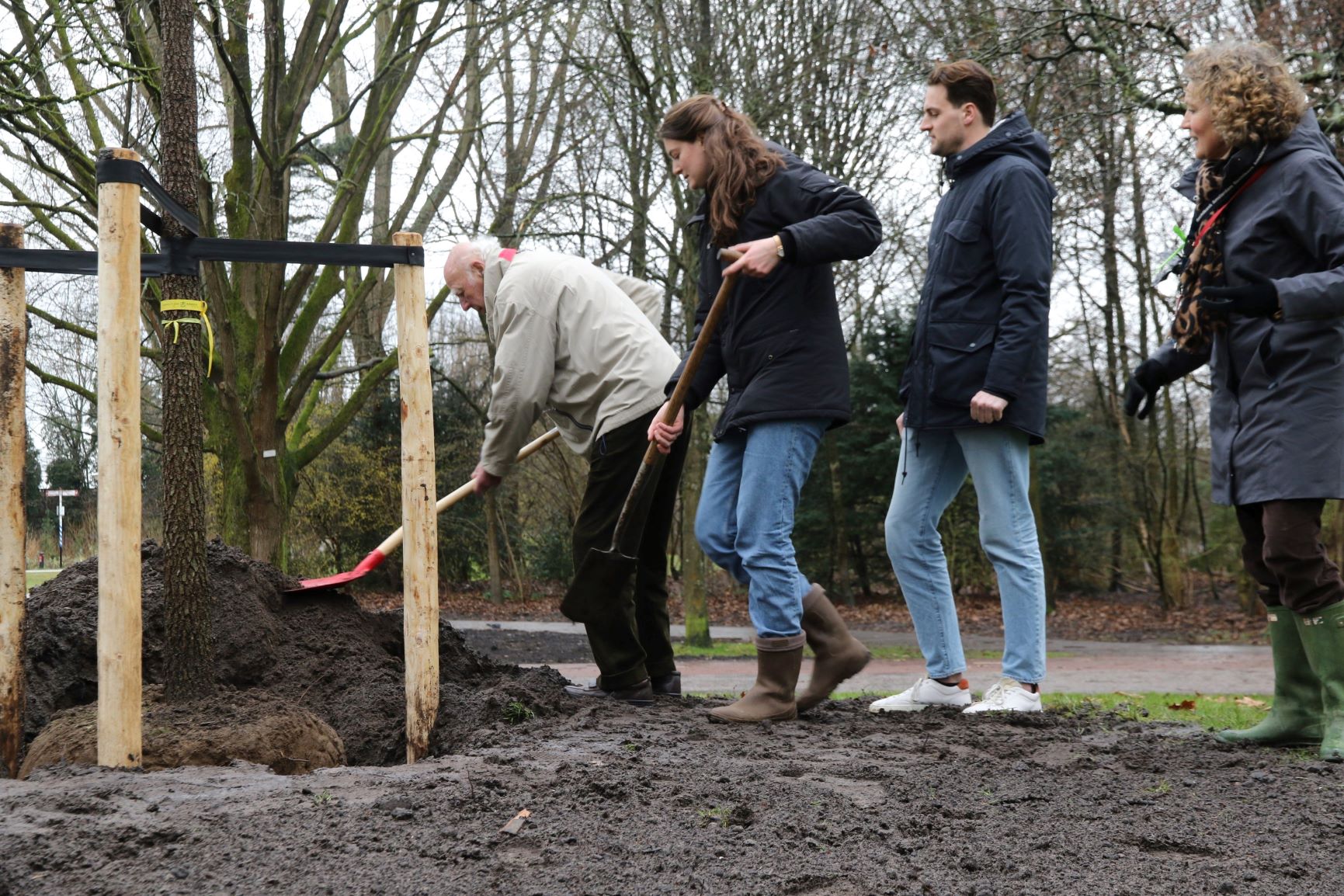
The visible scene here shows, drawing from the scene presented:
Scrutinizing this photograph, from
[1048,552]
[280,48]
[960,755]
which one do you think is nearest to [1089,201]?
[1048,552]

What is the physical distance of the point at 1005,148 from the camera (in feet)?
14.8

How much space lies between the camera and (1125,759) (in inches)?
143

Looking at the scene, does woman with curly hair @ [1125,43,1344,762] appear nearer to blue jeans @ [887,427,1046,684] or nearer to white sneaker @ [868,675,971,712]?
blue jeans @ [887,427,1046,684]

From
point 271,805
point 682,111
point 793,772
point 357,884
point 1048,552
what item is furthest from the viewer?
point 1048,552

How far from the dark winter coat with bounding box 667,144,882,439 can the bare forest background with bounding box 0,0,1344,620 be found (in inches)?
173

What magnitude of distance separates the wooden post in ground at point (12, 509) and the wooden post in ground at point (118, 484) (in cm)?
77

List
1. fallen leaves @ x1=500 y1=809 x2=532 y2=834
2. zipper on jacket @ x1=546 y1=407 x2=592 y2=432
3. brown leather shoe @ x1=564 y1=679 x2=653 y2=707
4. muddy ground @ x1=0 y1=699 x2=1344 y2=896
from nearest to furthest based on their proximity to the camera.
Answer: muddy ground @ x1=0 y1=699 x2=1344 y2=896, fallen leaves @ x1=500 y1=809 x2=532 y2=834, brown leather shoe @ x1=564 y1=679 x2=653 y2=707, zipper on jacket @ x1=546 y1=407 x2=592 y2=432

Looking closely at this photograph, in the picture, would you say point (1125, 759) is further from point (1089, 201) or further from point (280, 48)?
point (1089, 201)

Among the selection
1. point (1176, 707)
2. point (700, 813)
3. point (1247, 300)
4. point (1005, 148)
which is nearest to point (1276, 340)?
point (1247, 300)

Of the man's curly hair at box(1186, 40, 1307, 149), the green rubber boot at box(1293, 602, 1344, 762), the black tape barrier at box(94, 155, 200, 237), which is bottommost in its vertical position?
the green rubber boot at box(1293, 602, 1344, 762)

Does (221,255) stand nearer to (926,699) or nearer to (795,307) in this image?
(795,307)

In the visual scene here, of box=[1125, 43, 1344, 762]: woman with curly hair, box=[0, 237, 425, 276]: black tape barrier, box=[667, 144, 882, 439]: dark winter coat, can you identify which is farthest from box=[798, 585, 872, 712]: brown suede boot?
box=[0, 237, 425, 276]: black tape barrier

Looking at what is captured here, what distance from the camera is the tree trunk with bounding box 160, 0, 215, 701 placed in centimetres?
401

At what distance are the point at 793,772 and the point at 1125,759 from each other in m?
1.12
